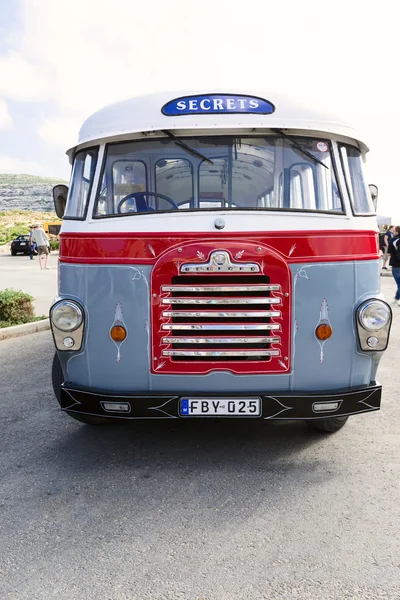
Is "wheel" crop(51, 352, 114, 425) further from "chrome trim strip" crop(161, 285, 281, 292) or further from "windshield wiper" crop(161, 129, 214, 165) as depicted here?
"windshield wiper" crop(161, 129, 214, 165)

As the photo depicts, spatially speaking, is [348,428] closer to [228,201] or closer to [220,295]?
[220,295]

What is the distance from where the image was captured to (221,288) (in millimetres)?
3652

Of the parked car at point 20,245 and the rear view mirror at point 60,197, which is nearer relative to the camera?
the rear view mirror at point 60,197

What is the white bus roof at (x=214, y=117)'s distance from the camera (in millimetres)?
3848

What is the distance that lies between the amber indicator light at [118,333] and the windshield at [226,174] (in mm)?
835

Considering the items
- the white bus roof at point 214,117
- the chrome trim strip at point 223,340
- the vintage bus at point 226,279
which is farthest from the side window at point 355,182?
the chrome trim strip at point 223,340

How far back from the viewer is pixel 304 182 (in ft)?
13.0

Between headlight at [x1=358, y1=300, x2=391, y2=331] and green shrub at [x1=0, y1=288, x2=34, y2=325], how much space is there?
22.5ft

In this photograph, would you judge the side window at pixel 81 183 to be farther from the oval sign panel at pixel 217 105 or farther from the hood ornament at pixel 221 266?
the hood ornament at pixel 221 266

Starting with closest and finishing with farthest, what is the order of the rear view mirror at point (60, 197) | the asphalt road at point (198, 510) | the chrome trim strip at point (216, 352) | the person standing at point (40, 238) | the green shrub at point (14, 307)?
the asphalt road at point (198, 510)
the chrome trim strip at point (216, 352)
the rear view mirror at point (60, 197)
the green shrub at point (14, 307)
the person standing at point (40, 238)

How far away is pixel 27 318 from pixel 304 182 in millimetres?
6801

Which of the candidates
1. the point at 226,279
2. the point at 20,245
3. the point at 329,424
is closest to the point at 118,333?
the point at 226,279

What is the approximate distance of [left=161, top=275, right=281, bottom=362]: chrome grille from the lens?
3.68 meters

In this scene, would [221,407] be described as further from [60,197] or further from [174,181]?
[60,197]
